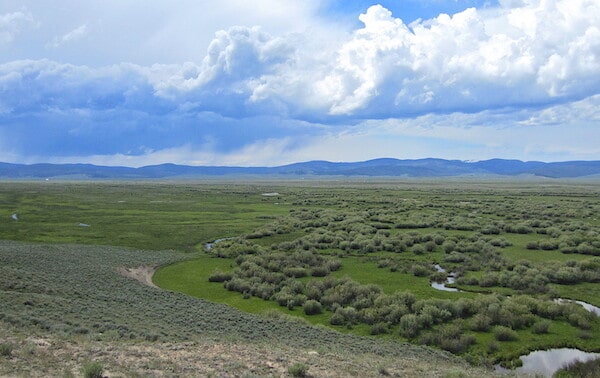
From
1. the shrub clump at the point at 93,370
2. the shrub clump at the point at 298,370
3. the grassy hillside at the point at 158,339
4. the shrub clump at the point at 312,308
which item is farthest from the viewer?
the shrub clump at the point at 312,308

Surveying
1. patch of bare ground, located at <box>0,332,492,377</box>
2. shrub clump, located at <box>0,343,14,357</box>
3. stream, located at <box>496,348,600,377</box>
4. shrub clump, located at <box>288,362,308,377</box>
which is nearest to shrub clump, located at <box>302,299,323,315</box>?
patch of bare ground, located at <box>0,332,492,377</box>

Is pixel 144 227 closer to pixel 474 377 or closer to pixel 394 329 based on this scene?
pixel 394 329

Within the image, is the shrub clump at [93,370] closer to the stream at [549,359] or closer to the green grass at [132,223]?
the stream at [549,359]

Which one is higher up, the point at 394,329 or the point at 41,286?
the point at 41,286

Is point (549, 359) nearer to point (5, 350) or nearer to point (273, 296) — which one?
point (273, 296)

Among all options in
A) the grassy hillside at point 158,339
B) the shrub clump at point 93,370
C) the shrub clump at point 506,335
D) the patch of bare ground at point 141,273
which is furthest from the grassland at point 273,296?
the patch of bare ground at point 141,273

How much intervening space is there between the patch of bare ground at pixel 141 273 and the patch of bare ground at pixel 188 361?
19.4 metres

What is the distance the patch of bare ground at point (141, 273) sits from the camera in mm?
34562

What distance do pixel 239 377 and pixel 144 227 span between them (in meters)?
54.6

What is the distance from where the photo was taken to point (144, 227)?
209ft

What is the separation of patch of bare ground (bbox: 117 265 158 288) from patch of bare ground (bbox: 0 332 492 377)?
63.5ft

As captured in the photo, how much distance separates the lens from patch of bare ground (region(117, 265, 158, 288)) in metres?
34.6

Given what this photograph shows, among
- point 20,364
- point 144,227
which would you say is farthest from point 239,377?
point 144,227

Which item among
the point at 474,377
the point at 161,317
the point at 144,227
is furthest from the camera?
the point at 144,227
